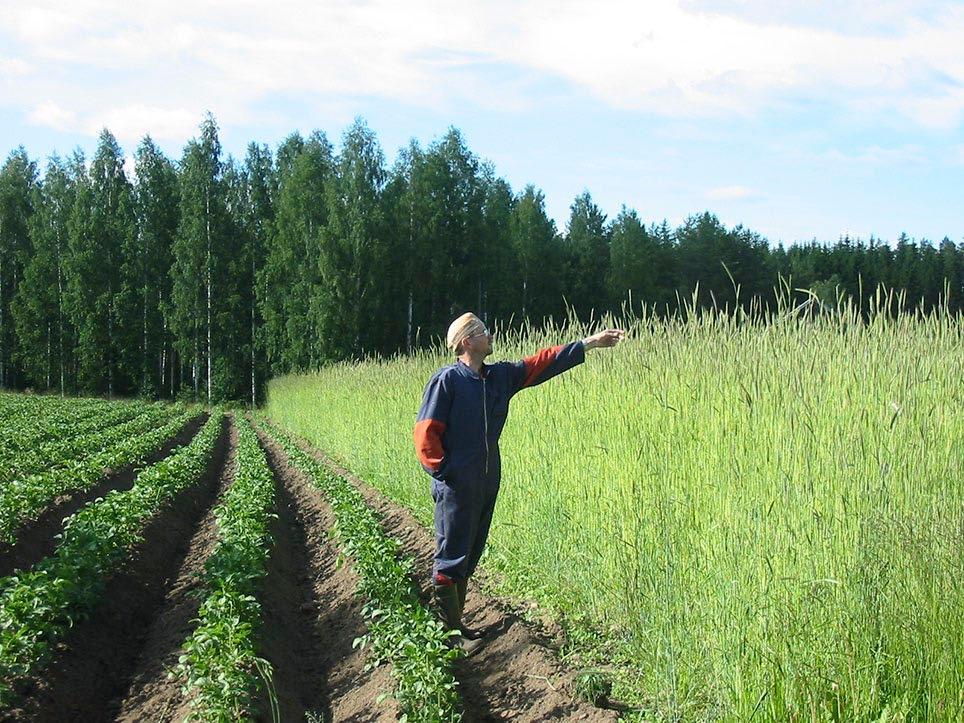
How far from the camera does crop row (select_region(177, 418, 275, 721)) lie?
17.8 feet

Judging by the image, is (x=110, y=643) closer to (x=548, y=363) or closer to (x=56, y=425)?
(x=548, y=363)

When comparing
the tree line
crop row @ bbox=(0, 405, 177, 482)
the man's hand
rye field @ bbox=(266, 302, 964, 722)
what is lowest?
crop row @ bbox=(0, 405, 177, 482)

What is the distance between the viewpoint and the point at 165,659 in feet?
23.7

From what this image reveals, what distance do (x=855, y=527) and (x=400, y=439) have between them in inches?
414

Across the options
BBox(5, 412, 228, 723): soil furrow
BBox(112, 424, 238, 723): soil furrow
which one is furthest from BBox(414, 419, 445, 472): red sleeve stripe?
BBox(5, 412, 228, 723): soil furrow

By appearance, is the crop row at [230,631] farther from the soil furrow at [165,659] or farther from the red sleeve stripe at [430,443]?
the red sleeve stripe at [430,443]

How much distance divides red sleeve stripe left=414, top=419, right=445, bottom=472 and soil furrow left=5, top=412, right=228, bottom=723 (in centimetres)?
285

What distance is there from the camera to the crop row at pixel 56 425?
19884 millimetres

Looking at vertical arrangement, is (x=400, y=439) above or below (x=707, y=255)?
below

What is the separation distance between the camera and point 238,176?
6078 centimetres

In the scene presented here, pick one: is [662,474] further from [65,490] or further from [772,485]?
[65,490]

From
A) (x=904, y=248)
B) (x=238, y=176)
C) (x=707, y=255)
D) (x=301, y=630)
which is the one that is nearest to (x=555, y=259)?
(x=707, y=255)

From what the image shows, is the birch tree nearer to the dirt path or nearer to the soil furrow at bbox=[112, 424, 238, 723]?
the soil furrow at bbox=[112, 424, 238, 723]

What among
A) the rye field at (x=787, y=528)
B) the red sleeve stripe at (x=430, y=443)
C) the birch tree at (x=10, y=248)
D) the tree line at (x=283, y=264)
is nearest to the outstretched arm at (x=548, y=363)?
the rye field at (x=787, y=528)
